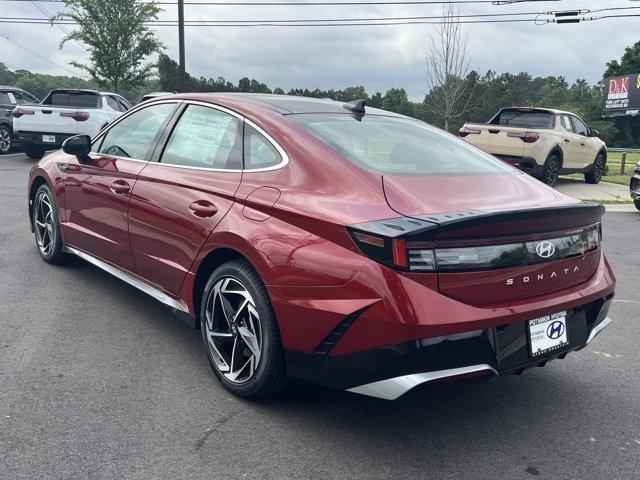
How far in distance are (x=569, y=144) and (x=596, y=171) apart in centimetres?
261

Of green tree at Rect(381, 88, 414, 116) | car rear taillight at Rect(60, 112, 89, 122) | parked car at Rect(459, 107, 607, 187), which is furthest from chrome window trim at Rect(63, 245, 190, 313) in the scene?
green tree at Rect(381, 88, 414, 116)

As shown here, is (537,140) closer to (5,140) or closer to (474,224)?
(474,224)

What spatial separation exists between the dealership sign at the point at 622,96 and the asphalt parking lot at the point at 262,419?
6058 cm

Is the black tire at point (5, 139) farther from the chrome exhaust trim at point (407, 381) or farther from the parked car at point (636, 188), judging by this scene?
the chrome exhaust trim at point (407, 381)

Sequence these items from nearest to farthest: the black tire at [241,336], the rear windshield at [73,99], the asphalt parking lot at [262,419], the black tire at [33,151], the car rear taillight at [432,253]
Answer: the car rear taillight at [432,253]
the asphalt parking lot at [262,419]
the black tire at [241,336]
the rear windshield at [73,99]
the black tire at [33,151]

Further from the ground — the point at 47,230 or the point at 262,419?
the point at 47,230

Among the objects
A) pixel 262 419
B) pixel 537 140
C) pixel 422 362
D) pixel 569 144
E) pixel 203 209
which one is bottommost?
pixel 262 419

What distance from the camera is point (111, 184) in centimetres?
442

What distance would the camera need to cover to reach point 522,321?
2768 mm

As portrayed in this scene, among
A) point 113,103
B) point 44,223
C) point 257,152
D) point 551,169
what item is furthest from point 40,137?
point 257,152

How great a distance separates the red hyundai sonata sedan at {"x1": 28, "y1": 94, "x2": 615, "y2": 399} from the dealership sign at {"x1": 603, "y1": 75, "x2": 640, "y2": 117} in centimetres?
6106

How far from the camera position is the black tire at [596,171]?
52.9ft

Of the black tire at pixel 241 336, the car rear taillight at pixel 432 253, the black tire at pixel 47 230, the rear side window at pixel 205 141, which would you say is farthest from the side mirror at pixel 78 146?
the car rear taillight at pixel 432 253

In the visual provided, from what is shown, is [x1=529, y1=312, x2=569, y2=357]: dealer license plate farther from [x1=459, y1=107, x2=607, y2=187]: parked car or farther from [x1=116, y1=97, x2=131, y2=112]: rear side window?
[x1=116, y1=97, x2=131, y2=112]: rear side window
